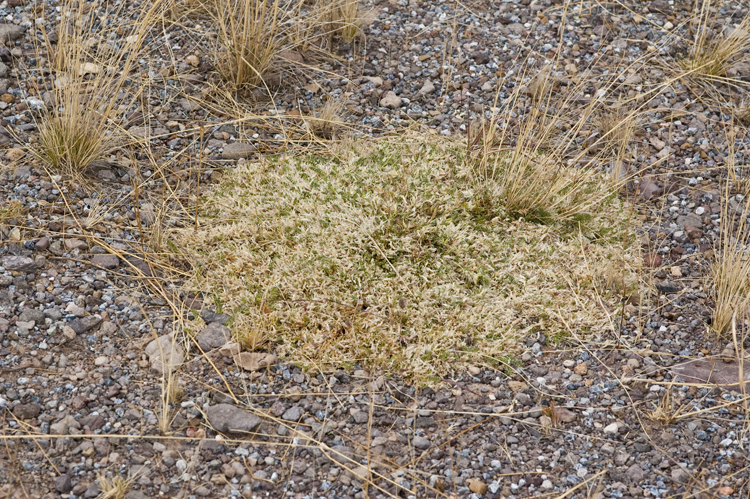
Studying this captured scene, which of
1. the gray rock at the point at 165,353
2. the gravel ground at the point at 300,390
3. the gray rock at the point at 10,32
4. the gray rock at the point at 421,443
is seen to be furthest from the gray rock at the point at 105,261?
the gray rock at the point at 10,32

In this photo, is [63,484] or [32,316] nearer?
[63,484]

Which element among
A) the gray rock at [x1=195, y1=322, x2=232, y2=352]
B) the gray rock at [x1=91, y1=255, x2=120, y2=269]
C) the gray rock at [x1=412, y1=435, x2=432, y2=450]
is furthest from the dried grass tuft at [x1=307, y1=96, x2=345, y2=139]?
the gray rock at [x1=412, y1=435, x2=432, y2=450]

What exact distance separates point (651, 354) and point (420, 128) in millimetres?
1788

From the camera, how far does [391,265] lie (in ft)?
11.1

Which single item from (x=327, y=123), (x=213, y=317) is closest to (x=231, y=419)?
(x=213, y=317)

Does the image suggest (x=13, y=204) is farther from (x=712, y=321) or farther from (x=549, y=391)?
(x=712, y=321)

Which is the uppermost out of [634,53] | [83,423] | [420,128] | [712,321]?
[634,53]

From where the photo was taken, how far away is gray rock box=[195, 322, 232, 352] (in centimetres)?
319

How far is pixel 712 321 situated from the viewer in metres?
3.40

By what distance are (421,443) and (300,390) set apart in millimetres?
532

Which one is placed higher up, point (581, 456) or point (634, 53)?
point (634, 53)

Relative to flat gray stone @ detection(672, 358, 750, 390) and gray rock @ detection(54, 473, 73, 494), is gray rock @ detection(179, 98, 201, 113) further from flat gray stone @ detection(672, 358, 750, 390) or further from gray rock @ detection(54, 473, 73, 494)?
flat gray stone @ detection(672, 358, 750, 390)

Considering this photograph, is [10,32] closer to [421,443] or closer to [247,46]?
Answer: [247,46]

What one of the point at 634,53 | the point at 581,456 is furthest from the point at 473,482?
the point at 634,53
